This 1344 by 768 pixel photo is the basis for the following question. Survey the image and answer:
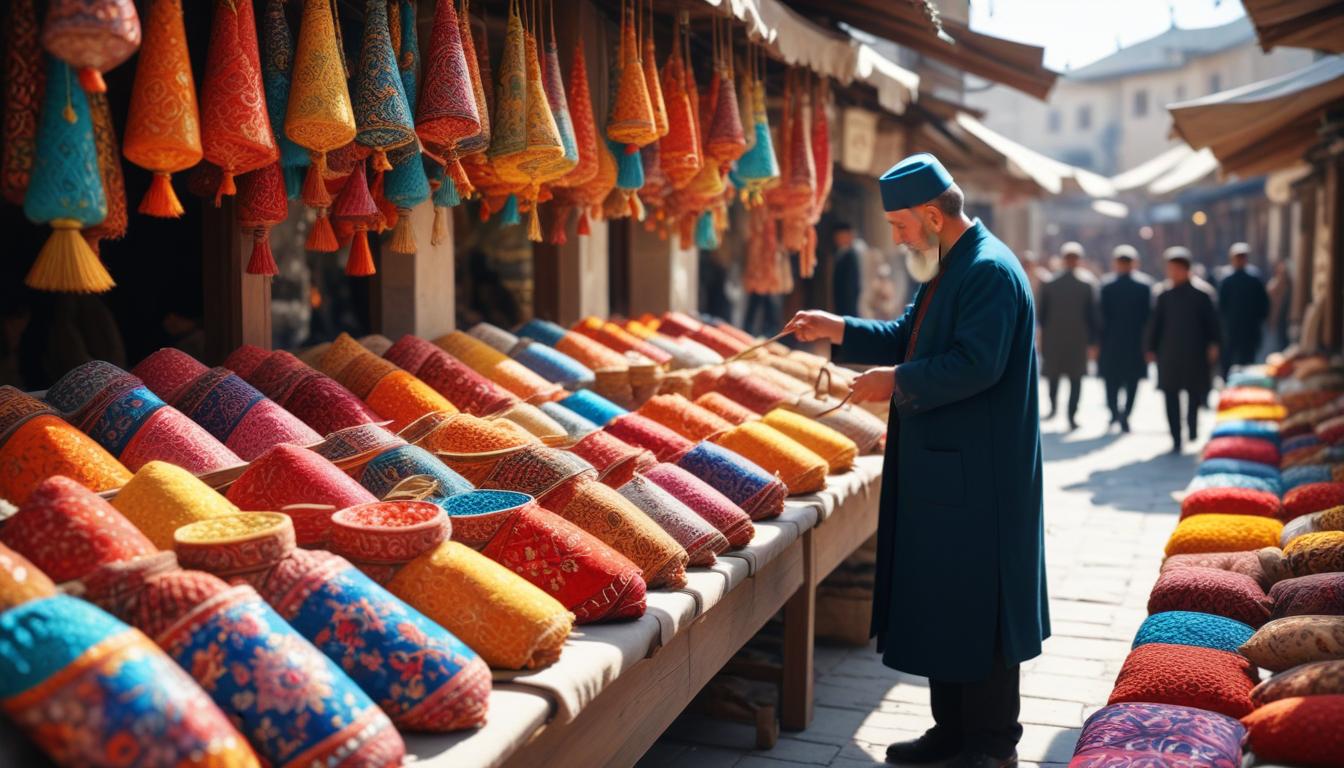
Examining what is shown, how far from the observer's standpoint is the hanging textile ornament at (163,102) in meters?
2.12

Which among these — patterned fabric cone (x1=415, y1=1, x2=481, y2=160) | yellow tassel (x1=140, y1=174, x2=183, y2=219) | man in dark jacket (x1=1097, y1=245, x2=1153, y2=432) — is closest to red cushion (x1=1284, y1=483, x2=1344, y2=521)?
patterned fabric cone (x1=415, y1=1, x2=481, y2=160)

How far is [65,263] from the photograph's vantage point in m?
1.93

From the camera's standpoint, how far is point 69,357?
15.7ft

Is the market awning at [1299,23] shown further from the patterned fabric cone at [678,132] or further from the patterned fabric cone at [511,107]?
the patterned fabric cone at [511,107]

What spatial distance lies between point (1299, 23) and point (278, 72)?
437 cm

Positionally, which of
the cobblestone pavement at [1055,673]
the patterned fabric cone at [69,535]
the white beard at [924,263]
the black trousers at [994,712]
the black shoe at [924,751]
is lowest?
the cobblestone pavement at [1055,673]

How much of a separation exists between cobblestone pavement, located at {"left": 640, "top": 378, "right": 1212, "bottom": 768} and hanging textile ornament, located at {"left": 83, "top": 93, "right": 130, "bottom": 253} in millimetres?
1873

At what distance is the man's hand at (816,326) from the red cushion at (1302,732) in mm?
1492

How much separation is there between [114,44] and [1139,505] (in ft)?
20.2

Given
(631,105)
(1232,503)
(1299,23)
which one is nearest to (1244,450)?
(1232,503)

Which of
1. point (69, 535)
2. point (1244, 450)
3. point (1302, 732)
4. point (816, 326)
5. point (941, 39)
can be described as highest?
point (941, 39)

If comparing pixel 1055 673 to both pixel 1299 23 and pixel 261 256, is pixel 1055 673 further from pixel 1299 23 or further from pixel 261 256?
pixel 1299 23

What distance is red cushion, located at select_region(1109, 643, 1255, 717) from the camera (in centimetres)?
237

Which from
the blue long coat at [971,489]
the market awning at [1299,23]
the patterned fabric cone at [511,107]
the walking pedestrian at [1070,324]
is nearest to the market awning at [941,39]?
the market awning at [1299,23]
